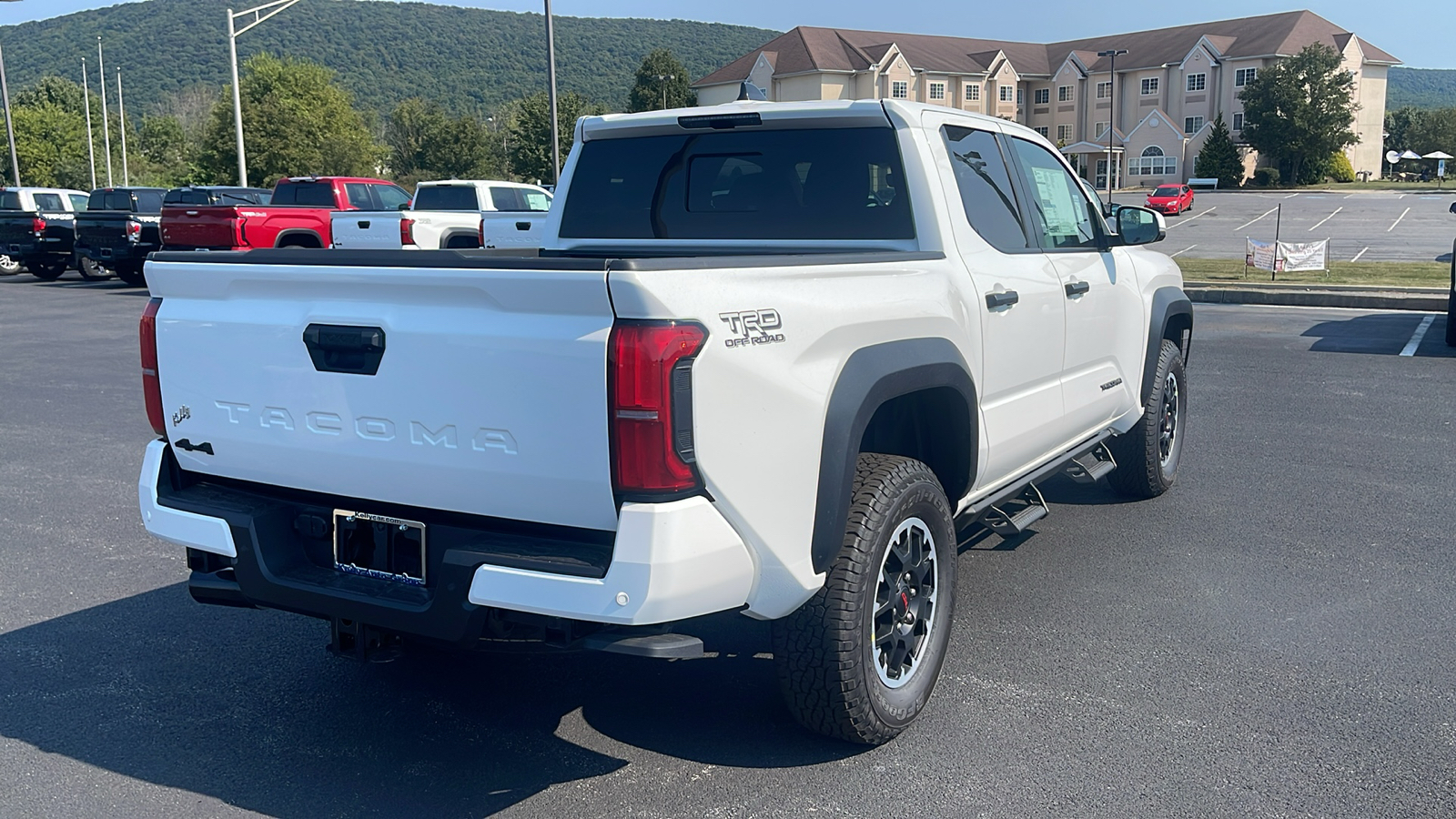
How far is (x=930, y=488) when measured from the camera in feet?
12.4

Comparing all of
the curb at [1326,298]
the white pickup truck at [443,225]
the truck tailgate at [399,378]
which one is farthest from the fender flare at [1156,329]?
the white pickup truck at [443,225]

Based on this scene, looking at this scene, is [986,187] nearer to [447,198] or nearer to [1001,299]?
[1001,299]

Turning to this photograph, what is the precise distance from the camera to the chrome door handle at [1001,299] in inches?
167

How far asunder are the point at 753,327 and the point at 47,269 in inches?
1069

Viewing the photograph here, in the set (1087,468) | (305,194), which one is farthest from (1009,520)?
(305,194)

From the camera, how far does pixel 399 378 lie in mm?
3096

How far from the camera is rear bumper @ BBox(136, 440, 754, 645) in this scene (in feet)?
9.33

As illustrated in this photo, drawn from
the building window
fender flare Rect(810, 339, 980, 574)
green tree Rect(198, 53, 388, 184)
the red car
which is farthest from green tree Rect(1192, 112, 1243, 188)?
fender flare Rect(810, 339, 980, 574)

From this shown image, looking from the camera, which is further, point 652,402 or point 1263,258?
point 1263,258

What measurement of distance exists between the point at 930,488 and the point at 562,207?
7.59 feet

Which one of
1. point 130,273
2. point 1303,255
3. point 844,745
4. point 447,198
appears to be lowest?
point 844,745

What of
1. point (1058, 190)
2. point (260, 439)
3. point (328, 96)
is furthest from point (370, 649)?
point (328, 96)

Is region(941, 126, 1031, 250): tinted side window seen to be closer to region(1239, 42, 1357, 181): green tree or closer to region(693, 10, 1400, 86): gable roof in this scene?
region(1239, 42, 1357, 181): green tree

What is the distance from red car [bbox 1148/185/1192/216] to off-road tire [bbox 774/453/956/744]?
174ft
